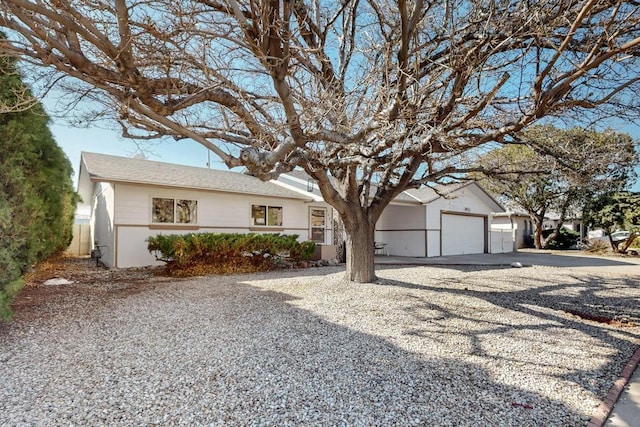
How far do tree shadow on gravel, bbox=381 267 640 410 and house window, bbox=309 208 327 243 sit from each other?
8.30 meters

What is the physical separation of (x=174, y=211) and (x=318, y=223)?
7118 mm

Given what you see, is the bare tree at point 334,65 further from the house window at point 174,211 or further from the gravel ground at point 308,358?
the house window at point 174,211

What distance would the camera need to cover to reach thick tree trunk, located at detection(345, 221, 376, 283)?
8.41 metres

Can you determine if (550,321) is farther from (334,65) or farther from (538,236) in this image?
(538,236)

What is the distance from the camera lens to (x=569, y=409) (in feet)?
10.5

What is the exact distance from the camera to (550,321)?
5938 millimetres

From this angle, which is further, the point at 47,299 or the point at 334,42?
the point at 334,42

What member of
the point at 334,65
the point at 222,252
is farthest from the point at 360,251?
the point at 222,252

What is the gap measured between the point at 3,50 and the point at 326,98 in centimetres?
395

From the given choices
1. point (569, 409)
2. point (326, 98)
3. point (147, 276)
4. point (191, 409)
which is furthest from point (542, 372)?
point (147, 276)

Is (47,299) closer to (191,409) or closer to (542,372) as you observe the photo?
(191,409)

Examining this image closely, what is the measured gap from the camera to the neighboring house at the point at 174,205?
1152 centimetres

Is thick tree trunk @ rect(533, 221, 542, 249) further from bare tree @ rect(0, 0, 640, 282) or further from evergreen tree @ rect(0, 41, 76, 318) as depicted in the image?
evergreen tree @ rect(0, 41, 76, 318)

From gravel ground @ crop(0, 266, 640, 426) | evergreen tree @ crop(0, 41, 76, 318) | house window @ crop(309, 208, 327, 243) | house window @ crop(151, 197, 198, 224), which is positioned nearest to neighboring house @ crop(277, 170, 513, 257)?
house window @ crop(309, 208, 327, 243)
